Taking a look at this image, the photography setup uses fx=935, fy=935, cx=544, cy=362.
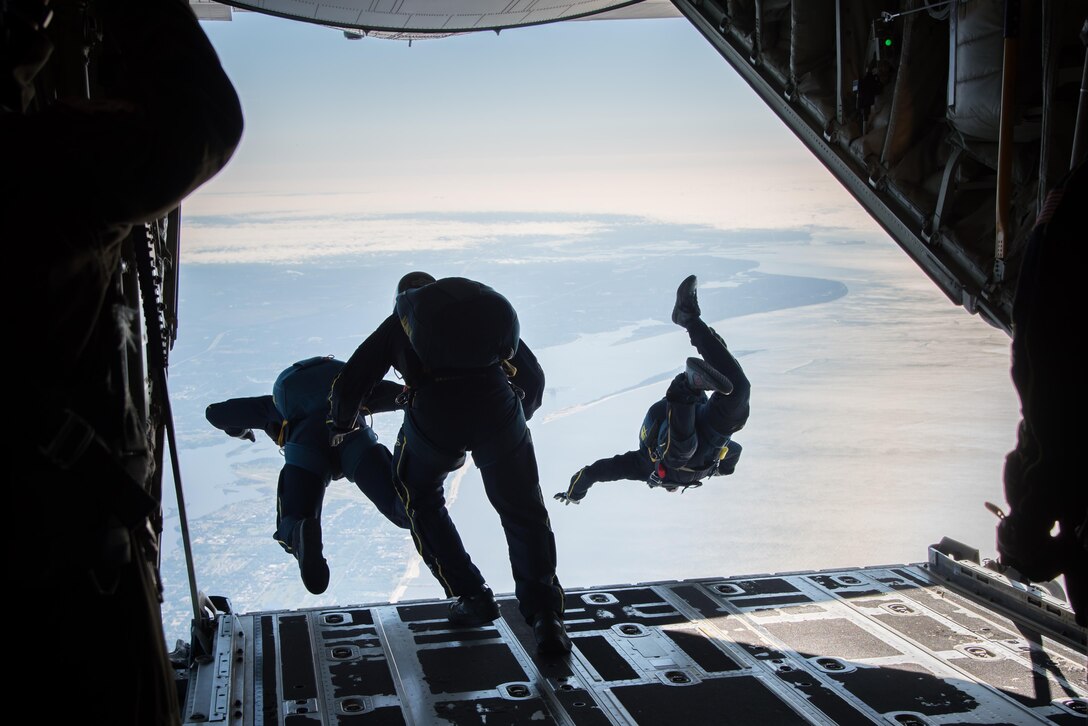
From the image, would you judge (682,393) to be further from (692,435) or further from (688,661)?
(688,661)

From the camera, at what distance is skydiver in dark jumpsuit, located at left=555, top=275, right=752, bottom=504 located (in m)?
6.12

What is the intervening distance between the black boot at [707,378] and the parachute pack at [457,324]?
2197 millimetres

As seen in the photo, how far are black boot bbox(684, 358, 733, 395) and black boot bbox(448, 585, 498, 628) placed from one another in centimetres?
221

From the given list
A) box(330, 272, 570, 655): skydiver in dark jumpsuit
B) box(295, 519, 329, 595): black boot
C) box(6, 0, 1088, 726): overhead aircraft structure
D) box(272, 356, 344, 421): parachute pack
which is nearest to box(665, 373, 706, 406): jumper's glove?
box(6, 0, 1088, 726): overhead aircraft structure

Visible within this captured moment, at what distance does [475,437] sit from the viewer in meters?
4.19

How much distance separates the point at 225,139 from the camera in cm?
154

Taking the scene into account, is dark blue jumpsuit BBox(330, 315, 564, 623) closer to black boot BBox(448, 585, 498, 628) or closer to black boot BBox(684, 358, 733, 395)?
black boot BBox(448, 585, 498, 628)

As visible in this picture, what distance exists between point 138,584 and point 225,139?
0.76 meters

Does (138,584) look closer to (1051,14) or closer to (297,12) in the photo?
(1051,14)

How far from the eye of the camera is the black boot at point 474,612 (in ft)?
14.9

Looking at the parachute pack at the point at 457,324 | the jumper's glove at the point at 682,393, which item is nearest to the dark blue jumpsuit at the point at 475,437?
the parachute pack at the point at 457,324

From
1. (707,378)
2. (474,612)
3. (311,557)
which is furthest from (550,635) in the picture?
(707,378)

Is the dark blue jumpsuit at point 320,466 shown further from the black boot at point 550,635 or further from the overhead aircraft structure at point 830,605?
the black boot at point 550,635

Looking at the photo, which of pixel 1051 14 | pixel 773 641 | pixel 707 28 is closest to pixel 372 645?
pixel 773 641
